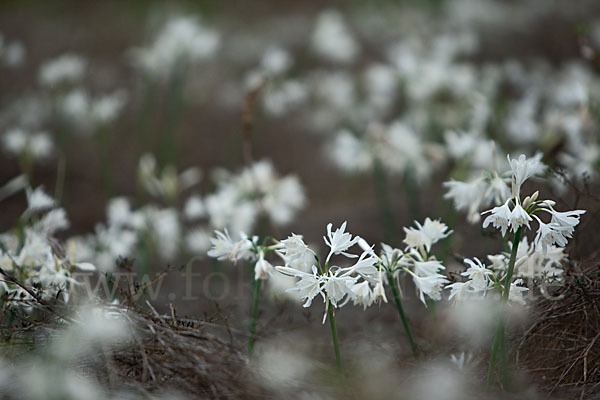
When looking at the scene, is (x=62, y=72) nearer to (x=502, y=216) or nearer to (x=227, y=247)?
(x=227, y=247)

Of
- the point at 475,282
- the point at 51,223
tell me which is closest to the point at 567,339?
the point at 475,282

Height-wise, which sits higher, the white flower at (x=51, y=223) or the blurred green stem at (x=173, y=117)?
the white flower at (x=51, y=223)

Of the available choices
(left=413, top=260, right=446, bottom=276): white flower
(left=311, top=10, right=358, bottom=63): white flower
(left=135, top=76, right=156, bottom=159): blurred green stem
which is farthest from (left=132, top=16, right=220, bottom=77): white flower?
(left=413, top=260, right=446, bottom=276): white flower

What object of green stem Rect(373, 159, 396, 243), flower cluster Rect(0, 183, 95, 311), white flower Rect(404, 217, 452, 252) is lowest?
A: green stem Rect(373, 159, 396, 243)

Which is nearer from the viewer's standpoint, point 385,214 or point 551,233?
point 551,233

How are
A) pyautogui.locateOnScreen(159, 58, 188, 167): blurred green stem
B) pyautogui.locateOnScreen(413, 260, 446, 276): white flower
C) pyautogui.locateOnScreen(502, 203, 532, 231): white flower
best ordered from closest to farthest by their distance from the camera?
pyautogui.locateOnScreen(502, 203, 532, 231): white flower < pyautogui.locateOnScreen(413, 260, 446, 276): white flower < pyautogui.locateOnScreen(159, 58, 188, 167): blurred green stem

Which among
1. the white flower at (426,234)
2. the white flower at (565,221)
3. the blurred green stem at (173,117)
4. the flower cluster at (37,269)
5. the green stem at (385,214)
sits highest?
the white flower at (565,221)

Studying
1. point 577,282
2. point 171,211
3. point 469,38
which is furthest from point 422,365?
point 469,38

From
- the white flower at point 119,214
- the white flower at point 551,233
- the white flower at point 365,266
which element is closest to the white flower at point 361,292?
the white flower at point 365,266

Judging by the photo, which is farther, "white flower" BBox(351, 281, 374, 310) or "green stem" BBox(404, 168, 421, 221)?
"green stem" BBox(404, 168, 421, 221)

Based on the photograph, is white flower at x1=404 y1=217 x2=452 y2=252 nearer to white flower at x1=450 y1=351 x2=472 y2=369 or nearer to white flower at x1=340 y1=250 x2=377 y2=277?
white flower at x1=340 y1=250 x2=377 y2=277

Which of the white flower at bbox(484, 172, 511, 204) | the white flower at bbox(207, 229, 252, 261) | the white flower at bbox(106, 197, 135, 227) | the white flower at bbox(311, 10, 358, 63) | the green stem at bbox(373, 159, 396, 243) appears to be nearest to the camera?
the white flower at bbox(207, 229, 252, 261)

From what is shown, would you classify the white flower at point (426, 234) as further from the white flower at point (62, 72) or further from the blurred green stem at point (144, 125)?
the blurred green stem at point (144, 125)
